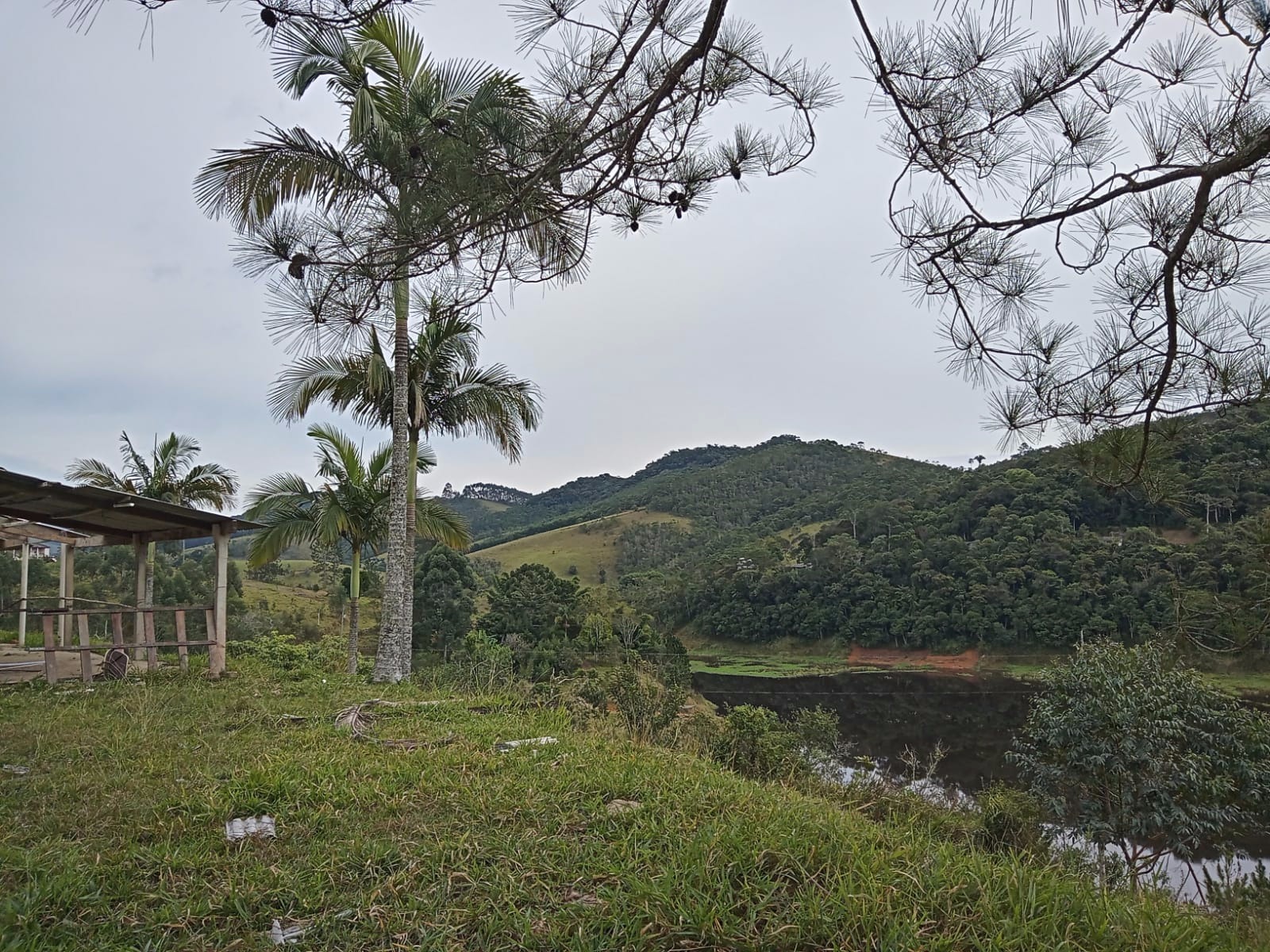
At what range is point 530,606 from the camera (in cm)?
2958

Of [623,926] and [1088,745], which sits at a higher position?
[623,926]

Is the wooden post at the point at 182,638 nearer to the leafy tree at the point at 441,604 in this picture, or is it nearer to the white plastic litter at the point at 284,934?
the white plastic litter at the point at 284,934

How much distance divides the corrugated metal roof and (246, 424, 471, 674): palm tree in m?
2.42

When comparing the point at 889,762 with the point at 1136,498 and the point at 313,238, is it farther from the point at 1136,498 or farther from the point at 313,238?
the point at 313,238

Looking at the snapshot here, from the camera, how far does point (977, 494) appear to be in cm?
3831

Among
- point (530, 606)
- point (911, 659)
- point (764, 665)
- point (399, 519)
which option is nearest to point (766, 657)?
point (764, 665)

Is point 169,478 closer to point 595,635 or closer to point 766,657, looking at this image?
point 595,635

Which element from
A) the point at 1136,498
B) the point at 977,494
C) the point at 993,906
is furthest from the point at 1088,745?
the point at 977,494

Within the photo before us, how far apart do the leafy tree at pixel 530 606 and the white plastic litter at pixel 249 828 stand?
24990mm

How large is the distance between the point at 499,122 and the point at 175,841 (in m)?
3.22

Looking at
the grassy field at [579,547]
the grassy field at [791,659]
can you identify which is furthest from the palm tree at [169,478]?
the grassy field at [579,547]

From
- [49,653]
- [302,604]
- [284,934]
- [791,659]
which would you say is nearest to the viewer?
[284,934]

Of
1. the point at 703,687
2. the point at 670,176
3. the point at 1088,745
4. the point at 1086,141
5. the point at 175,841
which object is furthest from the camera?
the point at 703,687

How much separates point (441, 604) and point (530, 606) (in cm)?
348
